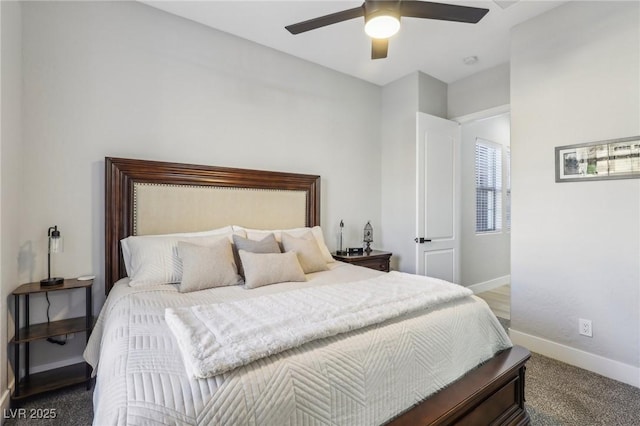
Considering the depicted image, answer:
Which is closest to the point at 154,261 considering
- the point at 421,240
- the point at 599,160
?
the point at 421,240

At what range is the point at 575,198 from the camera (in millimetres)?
2449

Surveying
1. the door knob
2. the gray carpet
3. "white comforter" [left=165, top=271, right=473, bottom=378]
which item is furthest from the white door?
"white comforter" [left=165, top=271, right=473, bottom=378]

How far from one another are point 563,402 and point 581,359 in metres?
0.67

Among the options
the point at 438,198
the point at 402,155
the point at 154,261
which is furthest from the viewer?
the point at 402,155

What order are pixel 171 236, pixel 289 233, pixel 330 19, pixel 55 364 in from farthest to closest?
pixel 289 233
pixel 171 236
pixel 55 364
pixel 330 19

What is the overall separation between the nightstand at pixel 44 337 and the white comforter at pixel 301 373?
0.67 m

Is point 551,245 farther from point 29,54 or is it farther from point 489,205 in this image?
point 29,54

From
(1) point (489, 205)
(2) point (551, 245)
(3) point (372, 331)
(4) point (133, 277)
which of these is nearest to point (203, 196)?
(4) point (133, 277)

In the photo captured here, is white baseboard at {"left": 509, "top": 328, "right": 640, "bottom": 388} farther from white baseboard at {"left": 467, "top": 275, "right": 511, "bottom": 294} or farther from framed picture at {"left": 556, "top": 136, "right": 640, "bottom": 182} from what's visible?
white baseboard at {"left": 467, "top": 275, "right": 511, "bottom": 294}

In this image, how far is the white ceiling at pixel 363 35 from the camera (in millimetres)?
2535

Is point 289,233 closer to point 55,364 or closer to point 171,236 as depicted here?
point 171,236

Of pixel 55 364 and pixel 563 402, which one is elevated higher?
pixel 55 364

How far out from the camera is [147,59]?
8.36 ft

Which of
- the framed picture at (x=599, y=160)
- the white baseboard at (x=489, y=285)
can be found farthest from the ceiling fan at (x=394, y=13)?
the white baseboard at (x=489, y=285)
